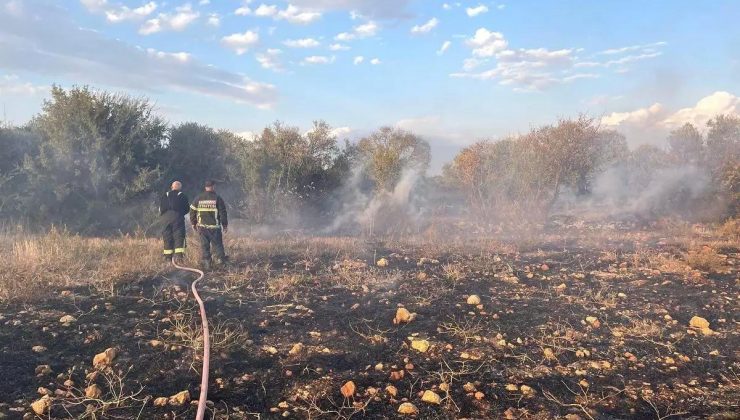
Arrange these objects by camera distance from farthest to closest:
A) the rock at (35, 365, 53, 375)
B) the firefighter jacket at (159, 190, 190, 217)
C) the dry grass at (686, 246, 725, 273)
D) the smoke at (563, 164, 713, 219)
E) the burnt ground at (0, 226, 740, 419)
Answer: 1. the smoke at (563, 164, 713, 219)
2. the firefighter jacket at (159, 190, 190, 217)
3. the dry grass at (686, 246, 725, 273)
4. the rock at (35, 365, 53, 375)
5. the burnt ground at (0, 226, 740, 419)

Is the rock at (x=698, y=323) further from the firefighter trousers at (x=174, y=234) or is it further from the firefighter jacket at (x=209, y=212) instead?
the firefighter trousers at (x=174, y=234)

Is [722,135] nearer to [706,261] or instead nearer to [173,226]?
[706,261]

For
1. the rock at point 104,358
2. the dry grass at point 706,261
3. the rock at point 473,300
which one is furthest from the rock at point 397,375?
the dry grass at point 706,261

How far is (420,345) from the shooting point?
4465 millimetres

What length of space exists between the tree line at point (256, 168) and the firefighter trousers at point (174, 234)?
419 cm

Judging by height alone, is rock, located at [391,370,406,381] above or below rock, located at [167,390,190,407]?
below

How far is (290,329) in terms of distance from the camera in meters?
4.96

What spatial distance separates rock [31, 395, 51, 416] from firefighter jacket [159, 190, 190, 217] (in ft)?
17.1

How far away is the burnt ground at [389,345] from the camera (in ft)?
11.5

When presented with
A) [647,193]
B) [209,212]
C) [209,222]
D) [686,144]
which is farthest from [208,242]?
[686,144]

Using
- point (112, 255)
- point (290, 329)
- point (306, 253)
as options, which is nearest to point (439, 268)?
point (306, 253)

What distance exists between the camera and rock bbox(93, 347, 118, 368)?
13.1 feet

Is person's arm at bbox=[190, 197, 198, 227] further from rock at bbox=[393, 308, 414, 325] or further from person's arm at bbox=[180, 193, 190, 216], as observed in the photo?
rock at bbox=[393, 308, 414, 325]

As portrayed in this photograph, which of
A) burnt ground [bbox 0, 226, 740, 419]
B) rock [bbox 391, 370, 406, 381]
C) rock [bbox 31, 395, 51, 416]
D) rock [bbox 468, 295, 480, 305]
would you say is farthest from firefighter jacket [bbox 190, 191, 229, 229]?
rock [bbox 391, 370, 406, 381]
